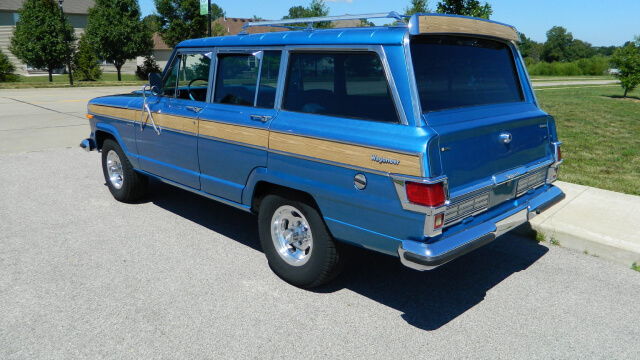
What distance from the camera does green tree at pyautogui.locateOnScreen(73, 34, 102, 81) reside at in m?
34.6

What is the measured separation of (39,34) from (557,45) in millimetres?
108707

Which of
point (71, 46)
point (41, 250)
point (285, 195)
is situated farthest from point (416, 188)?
point (71, 46)

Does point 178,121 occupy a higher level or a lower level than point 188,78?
lower

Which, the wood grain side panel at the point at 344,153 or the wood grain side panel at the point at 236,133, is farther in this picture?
the wood grain side panel at the point at 236,133

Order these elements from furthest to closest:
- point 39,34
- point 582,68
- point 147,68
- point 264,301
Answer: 1. point 582,68
2. point 147,68
3. point 39,34
4. point 264,301

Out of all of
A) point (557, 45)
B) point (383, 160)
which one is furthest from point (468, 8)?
point (557, 45)

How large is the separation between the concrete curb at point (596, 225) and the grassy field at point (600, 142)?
871mm

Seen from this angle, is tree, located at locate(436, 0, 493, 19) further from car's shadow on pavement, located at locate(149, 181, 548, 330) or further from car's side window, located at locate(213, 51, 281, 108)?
car's side window, located at locate(213, 51, 281, 108)

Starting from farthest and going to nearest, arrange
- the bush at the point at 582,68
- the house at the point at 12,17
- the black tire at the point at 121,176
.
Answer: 1. the bush at the point at 582,68
2. the house at the point at 12,17
3. the black tire at the point at 121,176

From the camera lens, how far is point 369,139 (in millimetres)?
3354

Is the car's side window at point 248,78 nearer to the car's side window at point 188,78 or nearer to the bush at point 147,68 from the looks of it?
the car's side window at point 188,78

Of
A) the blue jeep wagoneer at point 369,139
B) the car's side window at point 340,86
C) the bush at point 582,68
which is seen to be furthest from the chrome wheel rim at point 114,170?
the bush at point 582,68

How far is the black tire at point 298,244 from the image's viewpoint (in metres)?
3.80

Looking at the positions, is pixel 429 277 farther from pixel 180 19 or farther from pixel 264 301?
pixel 180 19
